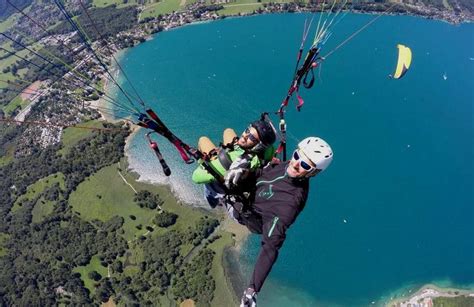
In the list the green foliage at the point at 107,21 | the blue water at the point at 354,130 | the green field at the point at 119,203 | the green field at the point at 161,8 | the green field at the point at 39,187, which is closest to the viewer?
the blue water at the point at 354,130

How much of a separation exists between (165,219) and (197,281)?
3.76 m

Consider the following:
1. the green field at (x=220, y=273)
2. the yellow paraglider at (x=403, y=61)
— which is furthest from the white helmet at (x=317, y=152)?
the green field at (x=220, y=273)

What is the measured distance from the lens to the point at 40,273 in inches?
816

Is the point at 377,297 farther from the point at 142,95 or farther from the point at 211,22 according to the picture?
the point at 211,22

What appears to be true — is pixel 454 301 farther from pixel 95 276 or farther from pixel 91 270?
pixel 91 270

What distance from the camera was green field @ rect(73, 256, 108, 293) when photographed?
19672mm

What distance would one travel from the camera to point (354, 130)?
82.9 feet

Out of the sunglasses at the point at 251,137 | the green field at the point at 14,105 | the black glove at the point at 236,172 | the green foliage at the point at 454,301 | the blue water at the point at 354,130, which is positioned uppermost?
the sunglasses at the point at 251,137

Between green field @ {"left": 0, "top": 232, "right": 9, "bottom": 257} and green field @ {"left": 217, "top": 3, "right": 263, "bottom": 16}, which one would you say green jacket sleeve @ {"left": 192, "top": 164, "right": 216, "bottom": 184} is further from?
green field @ {"left": 217, "top": 3, "right": 263, "bottom": 16}

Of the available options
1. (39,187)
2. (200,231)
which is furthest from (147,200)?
(39,187)

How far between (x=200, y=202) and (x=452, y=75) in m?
23.6

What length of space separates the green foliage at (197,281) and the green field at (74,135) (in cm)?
1345

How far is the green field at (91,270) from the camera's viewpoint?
64.5 ft

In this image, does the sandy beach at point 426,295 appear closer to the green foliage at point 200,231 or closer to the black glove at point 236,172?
the green foliage at point 200,231
